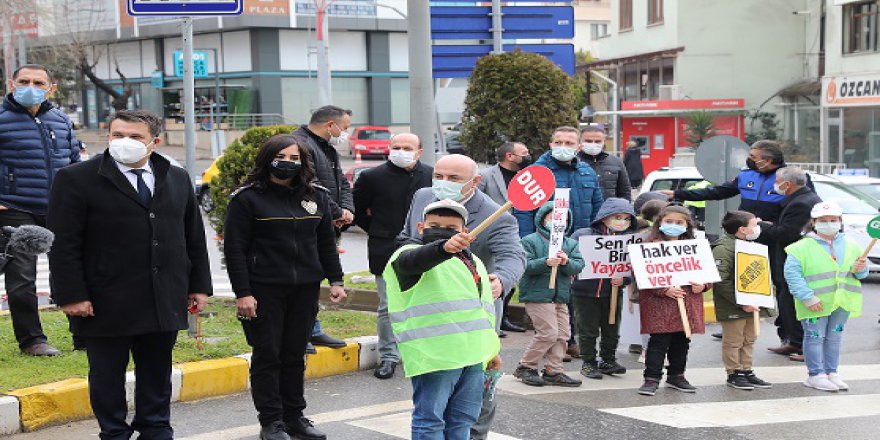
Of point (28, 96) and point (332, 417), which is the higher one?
point (28, 96)

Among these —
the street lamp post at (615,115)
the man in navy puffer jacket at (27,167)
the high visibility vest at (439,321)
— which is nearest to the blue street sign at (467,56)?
the man in navy puffer jacket at (27,167)

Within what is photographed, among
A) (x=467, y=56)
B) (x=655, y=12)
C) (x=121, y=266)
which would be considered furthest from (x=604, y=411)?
(x=655, y=12)

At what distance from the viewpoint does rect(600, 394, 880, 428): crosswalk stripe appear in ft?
24.8

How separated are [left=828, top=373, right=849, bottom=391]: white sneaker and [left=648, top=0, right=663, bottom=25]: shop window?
38066 mm

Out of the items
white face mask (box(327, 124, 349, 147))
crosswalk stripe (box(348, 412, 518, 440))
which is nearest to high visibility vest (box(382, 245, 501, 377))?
crosswalk stripe (box(348, 412, 518, 440))

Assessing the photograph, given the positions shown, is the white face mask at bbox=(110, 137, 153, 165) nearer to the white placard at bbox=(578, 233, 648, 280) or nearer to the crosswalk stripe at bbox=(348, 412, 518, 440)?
the crosswalk stripe at bbox=(348, 412, 518, 440)

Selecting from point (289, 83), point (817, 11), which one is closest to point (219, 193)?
point (817, 11)

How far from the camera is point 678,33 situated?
4403cm

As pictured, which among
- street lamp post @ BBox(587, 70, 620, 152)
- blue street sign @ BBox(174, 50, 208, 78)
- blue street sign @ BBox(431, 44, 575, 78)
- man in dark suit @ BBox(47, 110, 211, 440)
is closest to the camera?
man in dark suit @ BBox(47, 110, 211, 440)

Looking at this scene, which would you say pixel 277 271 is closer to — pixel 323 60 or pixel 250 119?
pixel 323 60

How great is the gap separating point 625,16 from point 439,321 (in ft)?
147

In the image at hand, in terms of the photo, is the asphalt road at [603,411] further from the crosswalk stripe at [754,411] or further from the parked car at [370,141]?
the parked car at [370,141]

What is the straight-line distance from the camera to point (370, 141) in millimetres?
50156

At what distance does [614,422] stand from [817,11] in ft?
128
